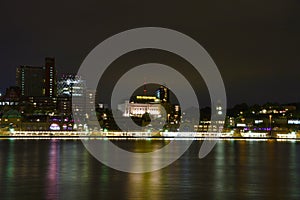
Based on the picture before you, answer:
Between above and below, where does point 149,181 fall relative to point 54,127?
below

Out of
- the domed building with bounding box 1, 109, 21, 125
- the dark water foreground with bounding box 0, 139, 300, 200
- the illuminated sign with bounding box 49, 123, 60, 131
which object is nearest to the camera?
the dark water foreground with bounding box 0, 139, 300, 200

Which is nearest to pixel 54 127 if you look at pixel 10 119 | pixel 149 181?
pixel 10 119

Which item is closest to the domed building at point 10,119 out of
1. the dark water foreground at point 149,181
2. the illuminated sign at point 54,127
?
the illuminated sign at point 54,127

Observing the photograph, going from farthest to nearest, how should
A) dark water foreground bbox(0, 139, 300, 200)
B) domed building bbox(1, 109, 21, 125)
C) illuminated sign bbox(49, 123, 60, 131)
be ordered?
illuminated sign bbox(49, 123, 60, 131) < domed building bbox(1, 109, 21, 125) < dark water foreground bbox(0, 139, 300, 200)

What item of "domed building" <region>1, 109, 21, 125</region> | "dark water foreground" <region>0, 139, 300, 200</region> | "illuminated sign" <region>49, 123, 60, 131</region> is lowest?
"dark water foreground" <region>0, 139, 300, 200</region>

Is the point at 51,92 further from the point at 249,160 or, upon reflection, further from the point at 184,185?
the point at 184,185

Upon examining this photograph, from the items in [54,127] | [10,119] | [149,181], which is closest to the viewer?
[149,181]

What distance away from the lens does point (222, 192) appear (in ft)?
70.9

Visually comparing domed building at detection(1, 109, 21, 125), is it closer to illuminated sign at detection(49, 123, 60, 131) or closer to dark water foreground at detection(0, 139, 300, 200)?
illuminated sign at detection(49, 123, 60, 131)

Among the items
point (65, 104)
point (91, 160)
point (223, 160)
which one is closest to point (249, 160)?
point (223, 160)

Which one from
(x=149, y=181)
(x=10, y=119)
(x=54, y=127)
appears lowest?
(x=149, y=181)

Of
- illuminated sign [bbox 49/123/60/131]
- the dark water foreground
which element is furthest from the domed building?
the dark water foreground

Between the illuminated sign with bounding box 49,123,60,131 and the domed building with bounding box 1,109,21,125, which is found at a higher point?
the domed building with bounding box 1,109,21,125

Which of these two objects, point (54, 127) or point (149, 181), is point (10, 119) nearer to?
point (54, 127)
